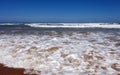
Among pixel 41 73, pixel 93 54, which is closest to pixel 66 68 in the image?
pixel 41 73

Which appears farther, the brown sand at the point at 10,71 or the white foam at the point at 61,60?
the white foam at the point at 61,60

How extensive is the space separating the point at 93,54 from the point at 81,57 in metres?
0.75

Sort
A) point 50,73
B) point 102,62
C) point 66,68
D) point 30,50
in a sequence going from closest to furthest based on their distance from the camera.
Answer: point 50,73 < point 66,68 < point 102,62 < point 30,50

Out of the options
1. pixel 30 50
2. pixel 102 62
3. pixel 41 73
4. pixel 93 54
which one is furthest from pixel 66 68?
pixel 30 50

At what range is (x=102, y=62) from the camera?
677cm

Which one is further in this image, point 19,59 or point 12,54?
point 12,54

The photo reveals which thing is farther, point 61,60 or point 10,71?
point 61,60

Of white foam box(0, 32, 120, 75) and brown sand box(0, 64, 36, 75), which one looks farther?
white foam box(0, 32, 120, 75)

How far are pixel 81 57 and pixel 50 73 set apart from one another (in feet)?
6.03

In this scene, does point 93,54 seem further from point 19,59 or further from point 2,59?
point 2,59

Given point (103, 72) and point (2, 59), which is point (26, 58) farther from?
point (103, 72)

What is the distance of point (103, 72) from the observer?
5820 mm

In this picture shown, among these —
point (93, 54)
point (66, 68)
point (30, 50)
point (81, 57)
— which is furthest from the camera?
point (30, 50)

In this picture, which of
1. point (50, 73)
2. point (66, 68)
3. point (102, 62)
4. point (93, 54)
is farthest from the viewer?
point (93, 54)
